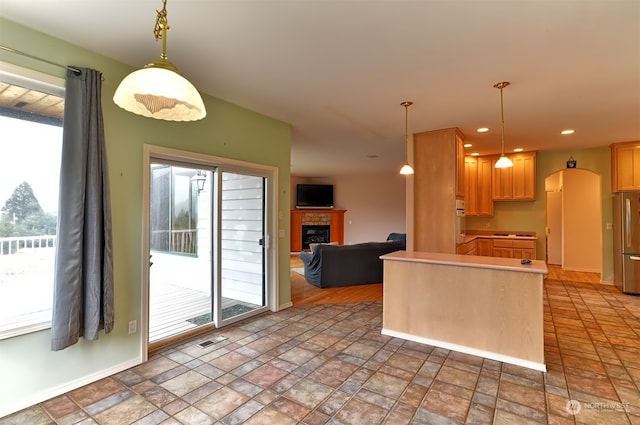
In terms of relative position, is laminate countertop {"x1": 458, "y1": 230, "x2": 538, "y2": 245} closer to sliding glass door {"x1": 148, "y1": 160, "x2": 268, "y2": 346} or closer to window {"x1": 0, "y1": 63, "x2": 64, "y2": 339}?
sliding glass door {"x1": 148, "y1": 160, "x2": 268, "y2": 346}

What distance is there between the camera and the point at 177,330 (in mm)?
3639

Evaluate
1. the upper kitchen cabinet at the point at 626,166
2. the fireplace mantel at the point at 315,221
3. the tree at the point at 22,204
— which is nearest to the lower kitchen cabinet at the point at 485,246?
the upper kitchen cabinet at the point at 626,166

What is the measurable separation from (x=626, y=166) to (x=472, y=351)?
5270mm

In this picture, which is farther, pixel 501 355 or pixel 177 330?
pixel 177 330

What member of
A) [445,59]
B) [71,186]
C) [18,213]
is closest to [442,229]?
[445,59]

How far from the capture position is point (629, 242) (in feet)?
17.4

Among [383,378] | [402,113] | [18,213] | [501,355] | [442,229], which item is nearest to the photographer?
[18,213]

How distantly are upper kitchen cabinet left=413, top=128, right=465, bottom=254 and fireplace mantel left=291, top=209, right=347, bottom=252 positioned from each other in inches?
238

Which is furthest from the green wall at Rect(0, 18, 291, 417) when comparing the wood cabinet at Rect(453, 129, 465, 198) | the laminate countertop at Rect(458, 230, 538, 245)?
the laminate countertop at Rect(458, 230, 538, 245)

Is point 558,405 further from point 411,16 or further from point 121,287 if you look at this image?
point 121,287

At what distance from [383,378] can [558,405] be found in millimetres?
1226

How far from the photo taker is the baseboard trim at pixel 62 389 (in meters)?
2.20

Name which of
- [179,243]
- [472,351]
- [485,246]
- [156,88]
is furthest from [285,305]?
[485,246]

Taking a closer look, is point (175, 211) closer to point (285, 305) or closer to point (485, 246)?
point (285, 305)
